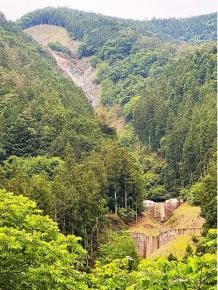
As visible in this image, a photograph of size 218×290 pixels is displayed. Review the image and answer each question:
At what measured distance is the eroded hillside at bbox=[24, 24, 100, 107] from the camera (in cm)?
13771

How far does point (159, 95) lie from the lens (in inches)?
3575

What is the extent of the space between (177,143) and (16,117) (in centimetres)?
2572

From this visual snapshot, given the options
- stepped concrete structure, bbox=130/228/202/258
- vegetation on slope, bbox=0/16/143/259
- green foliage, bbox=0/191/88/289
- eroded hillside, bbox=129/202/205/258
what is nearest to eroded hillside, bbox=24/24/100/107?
vegetation on slope, bbox=0/16/143/259

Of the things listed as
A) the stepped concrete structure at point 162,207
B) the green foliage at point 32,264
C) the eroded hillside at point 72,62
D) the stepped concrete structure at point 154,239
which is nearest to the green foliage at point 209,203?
the stepped concrete structure at point 154,239

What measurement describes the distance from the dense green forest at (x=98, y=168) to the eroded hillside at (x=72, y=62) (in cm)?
572

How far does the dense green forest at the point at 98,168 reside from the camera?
534 inches

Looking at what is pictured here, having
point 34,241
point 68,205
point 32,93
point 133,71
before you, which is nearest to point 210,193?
point 68,205

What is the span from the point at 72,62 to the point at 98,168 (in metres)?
117

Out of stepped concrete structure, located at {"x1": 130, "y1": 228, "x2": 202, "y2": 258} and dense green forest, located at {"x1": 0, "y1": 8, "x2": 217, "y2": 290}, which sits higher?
dense green forest, located at {"x1": 0, "y1": 8, "x2": 217, "y2": 290}

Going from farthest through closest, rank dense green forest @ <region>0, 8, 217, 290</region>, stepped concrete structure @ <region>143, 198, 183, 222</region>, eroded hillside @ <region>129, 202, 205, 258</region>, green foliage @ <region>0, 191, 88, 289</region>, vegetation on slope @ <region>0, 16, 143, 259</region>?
1. stepped concrete structure @ <region>143, 198, 183, 222</region>
2. eroded hillside @ <region>129, 202, 205, 258</region>
3. vegetation on slope @ <region>0, 16, 143, 259</region>
4. dense green forest @ <region>0, 8, 217, 290</region>
5. green foliage @ <region>0, 191, 88, 289</region>

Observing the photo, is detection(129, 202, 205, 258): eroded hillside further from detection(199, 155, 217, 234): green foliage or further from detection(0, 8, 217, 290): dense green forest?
detection(199, 155, 217, 234): green foliage

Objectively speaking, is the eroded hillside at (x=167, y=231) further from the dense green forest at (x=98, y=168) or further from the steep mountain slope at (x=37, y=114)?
the steep mountain slope at (x=37, y=114)

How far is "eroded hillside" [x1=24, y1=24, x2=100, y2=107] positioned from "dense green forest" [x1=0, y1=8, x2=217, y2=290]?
18.8 ft

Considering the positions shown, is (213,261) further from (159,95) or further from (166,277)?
(159,95)
